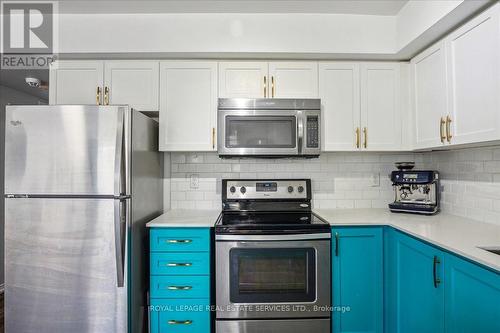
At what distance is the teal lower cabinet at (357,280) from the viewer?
73.1 inches

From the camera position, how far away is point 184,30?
2.09 m

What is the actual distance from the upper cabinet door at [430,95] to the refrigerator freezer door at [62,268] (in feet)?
7.42

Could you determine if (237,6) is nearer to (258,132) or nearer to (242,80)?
(242,80)

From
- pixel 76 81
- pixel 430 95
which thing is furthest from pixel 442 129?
pixel 76 81

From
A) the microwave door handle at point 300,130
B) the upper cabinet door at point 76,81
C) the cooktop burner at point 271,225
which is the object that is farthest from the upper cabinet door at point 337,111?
the upper cabinet door at point 76,81

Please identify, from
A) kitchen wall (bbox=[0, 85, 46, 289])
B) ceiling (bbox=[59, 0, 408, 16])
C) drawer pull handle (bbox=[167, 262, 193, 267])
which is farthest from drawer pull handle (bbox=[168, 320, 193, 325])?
kitchen wall (bbox=[0, 85, 46, 289])

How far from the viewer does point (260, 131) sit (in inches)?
82.4

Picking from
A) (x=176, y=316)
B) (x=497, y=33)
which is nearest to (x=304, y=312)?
(x=176, y=316)

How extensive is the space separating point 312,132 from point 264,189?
652mm

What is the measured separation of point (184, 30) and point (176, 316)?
7.00 feet

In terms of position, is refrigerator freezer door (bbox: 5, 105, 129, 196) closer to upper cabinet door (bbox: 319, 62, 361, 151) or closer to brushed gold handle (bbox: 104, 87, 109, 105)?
brushed gold handle (bbox: 104, 87, 109, 105)

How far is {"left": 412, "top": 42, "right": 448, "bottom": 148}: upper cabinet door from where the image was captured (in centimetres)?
181

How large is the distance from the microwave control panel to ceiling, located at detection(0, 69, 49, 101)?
8.49 feet

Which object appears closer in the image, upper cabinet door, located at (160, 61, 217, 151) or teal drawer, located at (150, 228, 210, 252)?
teal drawer, located at (150, 228, 210, 252)
